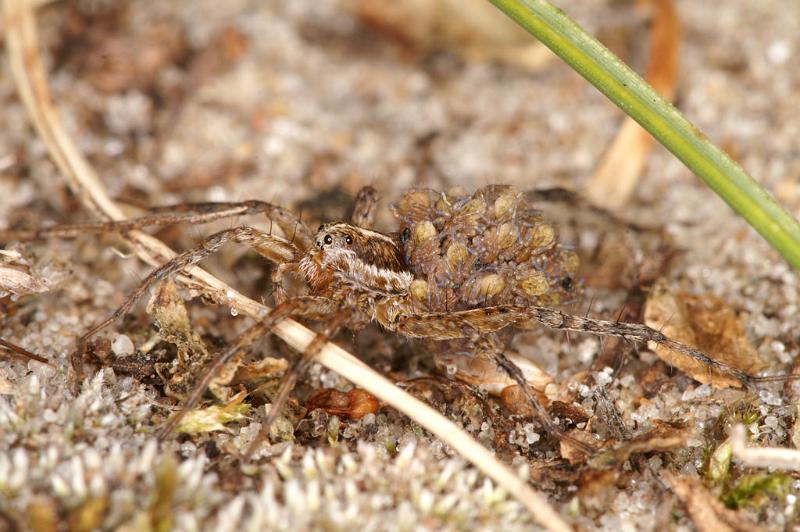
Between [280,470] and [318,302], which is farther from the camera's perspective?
[318,302]

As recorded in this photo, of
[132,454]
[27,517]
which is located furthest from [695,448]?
[27,517]

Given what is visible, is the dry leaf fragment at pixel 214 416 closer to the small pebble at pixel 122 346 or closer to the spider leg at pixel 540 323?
the small pebble at pixel 122 346

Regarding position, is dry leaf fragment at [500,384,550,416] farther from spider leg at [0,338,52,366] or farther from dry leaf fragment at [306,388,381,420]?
spider leg at [0,338,52,366]

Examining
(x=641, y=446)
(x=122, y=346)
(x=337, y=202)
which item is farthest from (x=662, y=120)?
(x=122, y=346)

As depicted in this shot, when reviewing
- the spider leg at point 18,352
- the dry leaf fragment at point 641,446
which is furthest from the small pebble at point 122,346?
the dry leaf fragment at point 641,446

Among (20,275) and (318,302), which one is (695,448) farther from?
(20,275)

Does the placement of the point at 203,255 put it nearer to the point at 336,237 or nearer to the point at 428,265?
the point at 336,237
